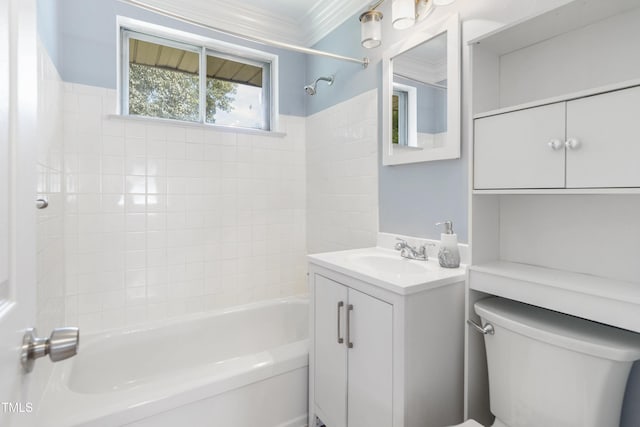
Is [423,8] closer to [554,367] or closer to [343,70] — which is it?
[343,70]

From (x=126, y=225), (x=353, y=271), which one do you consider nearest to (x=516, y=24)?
(x=353, y=271)

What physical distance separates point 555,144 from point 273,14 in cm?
227

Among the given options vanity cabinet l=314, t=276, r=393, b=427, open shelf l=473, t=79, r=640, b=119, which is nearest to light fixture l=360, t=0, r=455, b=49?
open shelf l=473, t=79, r=640, b=119

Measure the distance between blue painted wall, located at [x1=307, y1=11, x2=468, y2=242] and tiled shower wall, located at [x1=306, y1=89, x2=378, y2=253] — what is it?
2.9 inches

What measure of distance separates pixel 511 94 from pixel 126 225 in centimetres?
225

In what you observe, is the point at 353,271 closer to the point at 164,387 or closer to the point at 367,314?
the point at 367,314

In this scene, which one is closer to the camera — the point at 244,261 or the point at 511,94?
the point at 511,94

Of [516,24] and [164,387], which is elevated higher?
[516,24]

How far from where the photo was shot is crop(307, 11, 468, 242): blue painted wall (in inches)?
59.9

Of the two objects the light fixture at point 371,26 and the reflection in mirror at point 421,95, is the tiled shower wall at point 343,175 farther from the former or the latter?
the light fixture at point 371,26

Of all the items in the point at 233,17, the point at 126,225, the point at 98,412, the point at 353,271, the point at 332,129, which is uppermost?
the point at 233,17

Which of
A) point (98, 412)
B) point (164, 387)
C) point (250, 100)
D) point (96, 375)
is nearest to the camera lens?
point (98, 412)

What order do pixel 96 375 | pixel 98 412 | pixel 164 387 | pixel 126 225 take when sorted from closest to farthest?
pixel 98 412
pixel 164 387
pixel 96 375
pixel 126 225

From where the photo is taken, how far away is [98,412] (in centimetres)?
124
